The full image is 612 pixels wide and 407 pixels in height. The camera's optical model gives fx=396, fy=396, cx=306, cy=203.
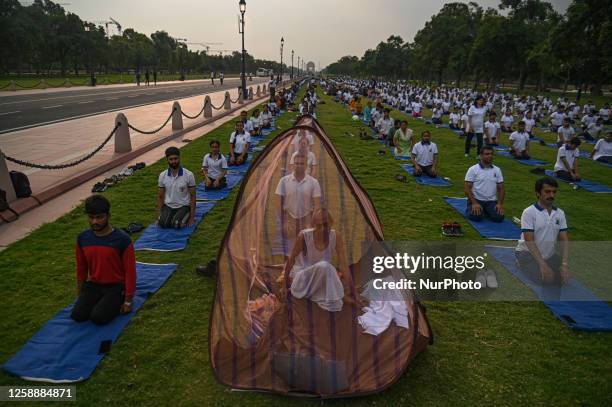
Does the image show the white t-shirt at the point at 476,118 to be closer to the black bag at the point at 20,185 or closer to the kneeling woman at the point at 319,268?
the kneeling woman at the point at 319,268

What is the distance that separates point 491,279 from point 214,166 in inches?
269

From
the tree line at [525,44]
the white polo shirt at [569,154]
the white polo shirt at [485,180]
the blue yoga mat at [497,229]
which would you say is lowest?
the blue yoga mat at [497,229]

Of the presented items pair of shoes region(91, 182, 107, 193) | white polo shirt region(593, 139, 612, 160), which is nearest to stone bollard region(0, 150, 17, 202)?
pair of shoes region(91, 182, 107, 193)

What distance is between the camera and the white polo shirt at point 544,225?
541 centimetres

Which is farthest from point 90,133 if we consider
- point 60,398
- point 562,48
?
point 562,48

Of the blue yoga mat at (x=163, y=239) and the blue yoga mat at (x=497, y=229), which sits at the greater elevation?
the blue yoga mat at (x=497, y=229)

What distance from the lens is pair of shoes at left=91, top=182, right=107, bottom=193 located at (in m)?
9.41

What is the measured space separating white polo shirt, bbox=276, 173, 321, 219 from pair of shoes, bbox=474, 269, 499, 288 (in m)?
2.65

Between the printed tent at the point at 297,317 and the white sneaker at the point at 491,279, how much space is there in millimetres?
1771

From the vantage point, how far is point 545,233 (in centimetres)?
545

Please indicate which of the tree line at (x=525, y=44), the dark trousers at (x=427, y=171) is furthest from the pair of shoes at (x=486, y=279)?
the tree line at (x=525, y=44)

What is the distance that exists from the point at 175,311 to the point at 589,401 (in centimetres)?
442

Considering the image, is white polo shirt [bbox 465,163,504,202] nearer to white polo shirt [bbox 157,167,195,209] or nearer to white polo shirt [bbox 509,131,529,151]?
white polo shirt [bbox 157,167,195,209]

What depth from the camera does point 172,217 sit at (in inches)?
292
